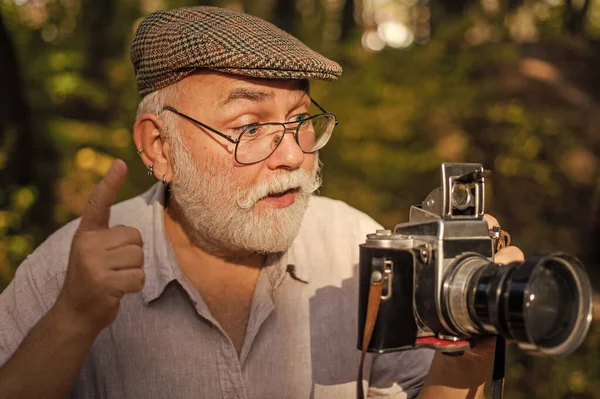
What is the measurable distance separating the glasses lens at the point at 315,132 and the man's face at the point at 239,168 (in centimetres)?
5

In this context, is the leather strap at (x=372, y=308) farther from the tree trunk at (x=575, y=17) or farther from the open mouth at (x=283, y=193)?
the tree trunk at (x=575, y=17)

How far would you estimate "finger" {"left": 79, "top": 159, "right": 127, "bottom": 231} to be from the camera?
1853mm

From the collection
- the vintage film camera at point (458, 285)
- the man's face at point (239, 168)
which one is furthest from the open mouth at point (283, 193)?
the vintage film camera at point (458, 285)

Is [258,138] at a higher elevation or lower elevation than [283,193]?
higher

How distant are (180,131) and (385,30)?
19.9ft

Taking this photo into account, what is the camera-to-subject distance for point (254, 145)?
2.36 meters

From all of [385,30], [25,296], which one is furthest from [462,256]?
[385,30]

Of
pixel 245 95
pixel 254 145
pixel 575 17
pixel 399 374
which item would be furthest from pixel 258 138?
pixel 575 17

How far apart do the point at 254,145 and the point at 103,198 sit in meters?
0.64

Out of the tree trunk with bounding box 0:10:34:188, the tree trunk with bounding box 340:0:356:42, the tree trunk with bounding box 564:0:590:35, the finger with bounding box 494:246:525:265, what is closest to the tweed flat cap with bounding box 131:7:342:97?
the finger with bounding box 494:246:525:265

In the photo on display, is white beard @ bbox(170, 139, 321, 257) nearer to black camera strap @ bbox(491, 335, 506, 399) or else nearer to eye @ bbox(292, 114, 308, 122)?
eye @ bbox(292, 114, 308, 122)

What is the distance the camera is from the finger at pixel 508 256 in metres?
2.04

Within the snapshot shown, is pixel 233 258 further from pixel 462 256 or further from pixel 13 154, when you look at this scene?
pixel 13 154

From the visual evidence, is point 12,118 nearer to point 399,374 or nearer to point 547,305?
point 399,374
